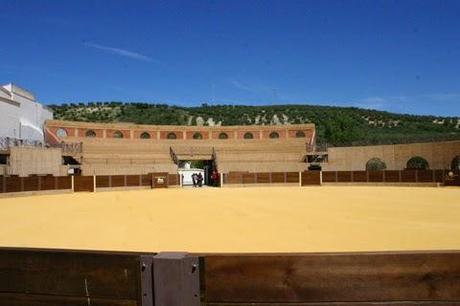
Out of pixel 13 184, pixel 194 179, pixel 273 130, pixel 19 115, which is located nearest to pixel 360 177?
pixel 194 179

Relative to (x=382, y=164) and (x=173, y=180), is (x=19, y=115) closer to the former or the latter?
(x=173, y=180)

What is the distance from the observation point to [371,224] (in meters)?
12.0

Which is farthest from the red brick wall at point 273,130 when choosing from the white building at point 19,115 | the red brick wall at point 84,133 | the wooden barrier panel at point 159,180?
the white building at point 19,115

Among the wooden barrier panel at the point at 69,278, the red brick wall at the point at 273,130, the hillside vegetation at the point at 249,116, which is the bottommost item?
the wooden barrier panel at the point at 69,278

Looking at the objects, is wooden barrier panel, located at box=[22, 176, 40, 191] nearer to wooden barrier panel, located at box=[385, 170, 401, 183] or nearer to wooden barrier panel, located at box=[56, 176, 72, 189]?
wooden barrier panel, located at box=[56, 176, 72, 189]

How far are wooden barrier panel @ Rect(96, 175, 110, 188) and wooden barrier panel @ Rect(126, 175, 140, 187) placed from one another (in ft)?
5.57

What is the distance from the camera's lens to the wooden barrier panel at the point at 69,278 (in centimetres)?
242

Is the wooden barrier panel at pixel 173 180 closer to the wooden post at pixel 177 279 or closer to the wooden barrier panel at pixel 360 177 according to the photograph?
the wooden barrier panel at pixel 360 177

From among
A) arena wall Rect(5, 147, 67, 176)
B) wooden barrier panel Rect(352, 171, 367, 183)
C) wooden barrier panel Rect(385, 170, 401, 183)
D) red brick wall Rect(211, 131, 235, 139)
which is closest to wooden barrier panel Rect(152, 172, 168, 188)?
arena wall Rect(5, 147, 67, 176)

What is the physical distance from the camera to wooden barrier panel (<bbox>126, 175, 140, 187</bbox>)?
34531mm

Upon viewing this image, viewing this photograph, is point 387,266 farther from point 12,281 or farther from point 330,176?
point 330,176

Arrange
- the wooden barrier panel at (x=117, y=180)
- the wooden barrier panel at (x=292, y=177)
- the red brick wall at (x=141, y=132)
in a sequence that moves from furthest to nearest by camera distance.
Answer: the red brick wall at (x=141, y=132), the wooden barrier panel at (x=292, y=177), the wooden barrier panel at (x=117, y=180)

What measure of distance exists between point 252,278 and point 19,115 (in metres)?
42.6

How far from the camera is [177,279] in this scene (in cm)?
234
